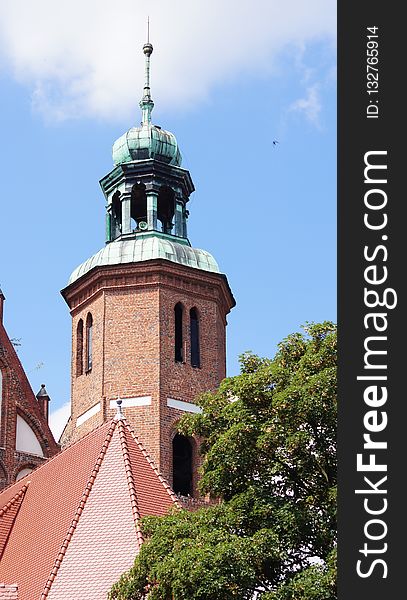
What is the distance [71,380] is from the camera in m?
29.2

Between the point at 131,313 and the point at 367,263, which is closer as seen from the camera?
the point at 367,263

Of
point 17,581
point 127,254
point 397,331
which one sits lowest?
point 17,581

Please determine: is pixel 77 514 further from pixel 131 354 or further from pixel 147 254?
pixel 147 254

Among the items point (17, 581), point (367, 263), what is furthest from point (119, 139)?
point (367, 263)

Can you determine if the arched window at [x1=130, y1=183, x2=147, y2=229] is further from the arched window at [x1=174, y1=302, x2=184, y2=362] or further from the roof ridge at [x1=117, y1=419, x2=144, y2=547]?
the roof ridge at [x1=117, y1=419, x2=144, y2=547]

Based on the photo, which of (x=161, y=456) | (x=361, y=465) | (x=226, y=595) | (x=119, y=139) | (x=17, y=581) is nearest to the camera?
(x=361, y=465)

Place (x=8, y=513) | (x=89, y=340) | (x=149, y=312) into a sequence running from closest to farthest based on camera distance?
(x=8, y=513)
(x=149, y=312)
(x=89, y=340)

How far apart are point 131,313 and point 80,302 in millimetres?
1827

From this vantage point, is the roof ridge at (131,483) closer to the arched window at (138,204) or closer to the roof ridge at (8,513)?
the roof ridge at (8,513)

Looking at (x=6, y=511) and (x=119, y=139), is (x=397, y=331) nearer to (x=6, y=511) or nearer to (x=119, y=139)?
(x=6, y=511)

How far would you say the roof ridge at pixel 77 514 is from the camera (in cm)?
1886

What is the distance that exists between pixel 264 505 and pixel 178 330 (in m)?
13.0

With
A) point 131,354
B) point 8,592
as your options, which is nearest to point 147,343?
point 131,354

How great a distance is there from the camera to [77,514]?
20.0 metres
